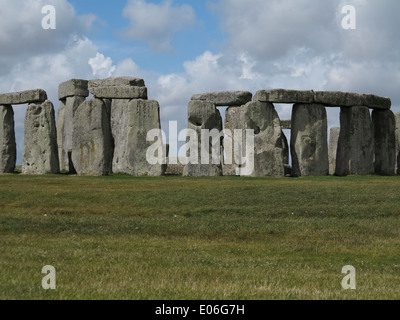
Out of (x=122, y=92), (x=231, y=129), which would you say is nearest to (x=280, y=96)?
(x=231, y=129)

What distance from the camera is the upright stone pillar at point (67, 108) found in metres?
34.9

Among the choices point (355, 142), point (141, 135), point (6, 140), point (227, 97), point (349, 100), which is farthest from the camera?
point (6, 140)

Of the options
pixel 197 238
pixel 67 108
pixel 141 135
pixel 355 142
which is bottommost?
pixel 197 238

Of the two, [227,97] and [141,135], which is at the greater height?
[227,97]

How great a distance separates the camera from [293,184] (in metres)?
22.3

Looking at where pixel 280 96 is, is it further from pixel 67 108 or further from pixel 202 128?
pixel 67 108

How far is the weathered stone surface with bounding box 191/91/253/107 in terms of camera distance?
31.7 meters

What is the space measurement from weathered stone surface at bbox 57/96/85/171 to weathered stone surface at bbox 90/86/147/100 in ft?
Answer: 18.5

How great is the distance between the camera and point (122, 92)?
29.0m

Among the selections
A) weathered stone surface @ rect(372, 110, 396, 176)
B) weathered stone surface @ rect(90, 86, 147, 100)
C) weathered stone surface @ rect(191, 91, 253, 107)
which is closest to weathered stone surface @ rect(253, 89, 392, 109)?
weathered stone surface @ rect(372, 110, 396, 176)

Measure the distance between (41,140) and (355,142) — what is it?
598 inches

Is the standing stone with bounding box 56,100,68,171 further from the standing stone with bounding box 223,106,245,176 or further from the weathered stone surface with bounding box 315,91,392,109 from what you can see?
the weathered stone surface with bounding box 315,91,392,109

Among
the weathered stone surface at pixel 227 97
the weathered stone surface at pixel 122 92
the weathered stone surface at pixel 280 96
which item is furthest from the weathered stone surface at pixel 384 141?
the weathered stone surface at pixel 122 92

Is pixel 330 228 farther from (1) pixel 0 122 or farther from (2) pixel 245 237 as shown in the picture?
(1) pixel 0 122
